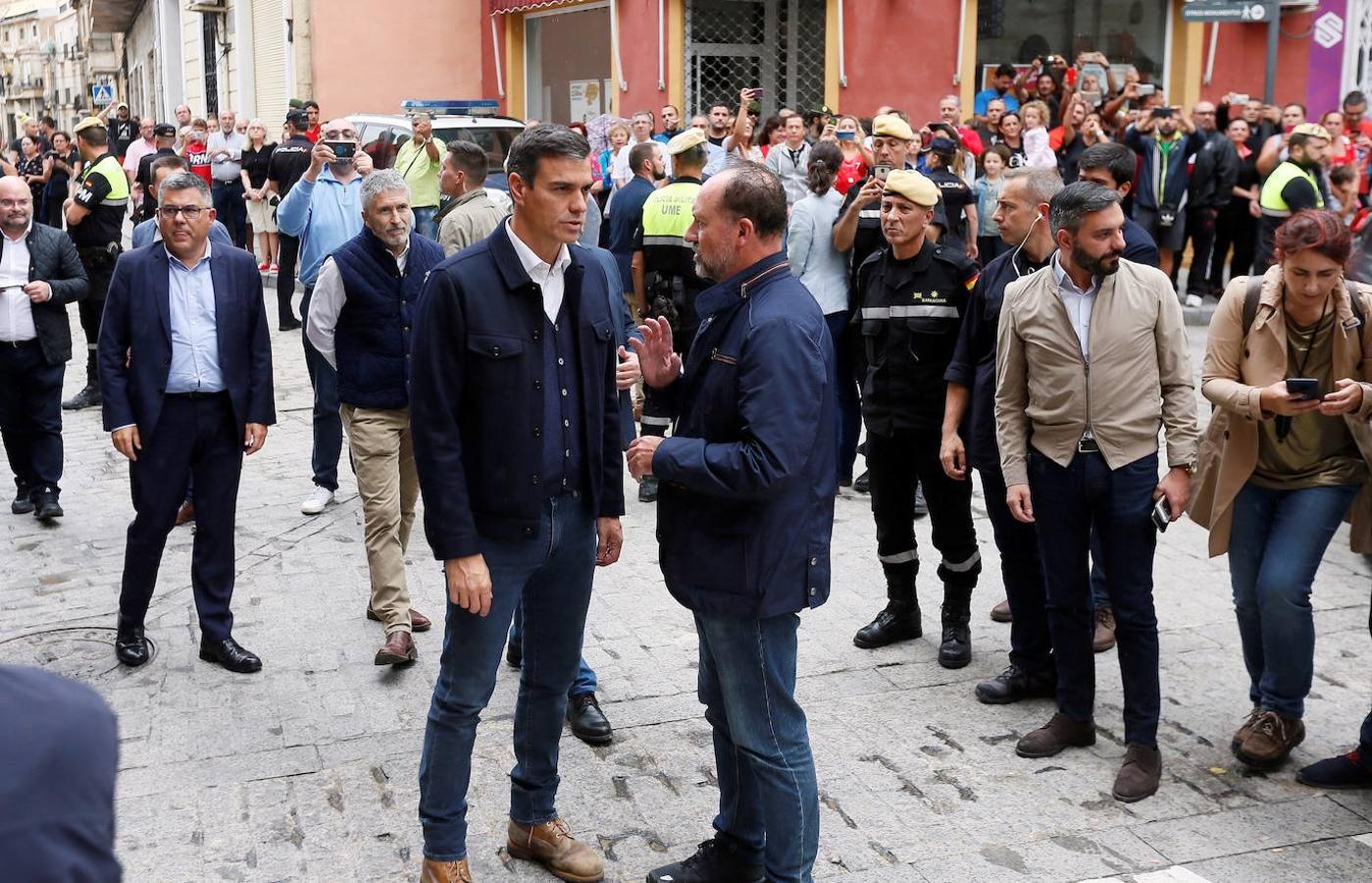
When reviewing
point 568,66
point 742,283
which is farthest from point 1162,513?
point 568,66

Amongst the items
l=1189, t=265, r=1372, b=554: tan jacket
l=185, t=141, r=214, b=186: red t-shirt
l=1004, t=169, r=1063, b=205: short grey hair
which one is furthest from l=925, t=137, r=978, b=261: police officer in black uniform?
l=185, t=141, r=214, b=186: red t-shirt

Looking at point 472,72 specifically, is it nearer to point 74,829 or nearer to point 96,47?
point 74,829

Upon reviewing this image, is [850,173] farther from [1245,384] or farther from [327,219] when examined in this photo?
[1245,384]

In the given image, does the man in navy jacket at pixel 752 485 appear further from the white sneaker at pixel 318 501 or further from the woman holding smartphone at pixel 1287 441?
the white sneaker at pixel 318 501

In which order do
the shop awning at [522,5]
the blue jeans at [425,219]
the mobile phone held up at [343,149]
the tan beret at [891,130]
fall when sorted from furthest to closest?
the shop awning at [522,5], the blue jeans at [425,219], the mobile phone held up at [343,149], the tan beret at [891,130]

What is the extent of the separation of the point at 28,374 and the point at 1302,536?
7059 millimetres

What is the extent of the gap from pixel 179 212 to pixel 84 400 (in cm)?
646

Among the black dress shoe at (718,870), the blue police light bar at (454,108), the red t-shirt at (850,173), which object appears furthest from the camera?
the blue police light bar at (454,108)

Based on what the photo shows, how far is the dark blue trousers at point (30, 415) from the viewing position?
28.0 ft

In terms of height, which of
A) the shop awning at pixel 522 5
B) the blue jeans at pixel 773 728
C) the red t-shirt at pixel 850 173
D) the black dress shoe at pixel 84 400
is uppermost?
the shop awning at pixel 522 5

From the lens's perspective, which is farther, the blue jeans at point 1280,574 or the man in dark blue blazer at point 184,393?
the man in dark blue blazer at point 184,393

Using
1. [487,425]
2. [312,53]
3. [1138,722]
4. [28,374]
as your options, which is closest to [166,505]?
[487,425]

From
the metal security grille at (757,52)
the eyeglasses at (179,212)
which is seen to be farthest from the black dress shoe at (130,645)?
the metal security grille at (757,52)

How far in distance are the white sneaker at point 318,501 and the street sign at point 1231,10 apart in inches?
444
